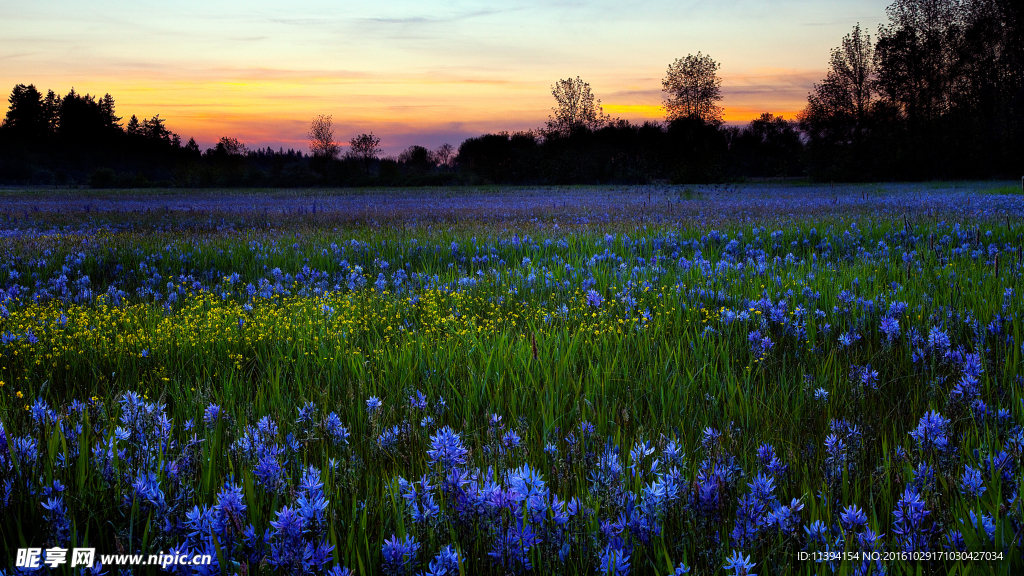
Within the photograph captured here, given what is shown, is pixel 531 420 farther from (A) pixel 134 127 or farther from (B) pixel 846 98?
(A) pixel 134 127

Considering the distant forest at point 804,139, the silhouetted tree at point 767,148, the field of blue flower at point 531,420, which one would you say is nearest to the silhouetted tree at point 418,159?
the distant forest at point 804,139

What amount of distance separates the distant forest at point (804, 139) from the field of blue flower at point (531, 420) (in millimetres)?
55574

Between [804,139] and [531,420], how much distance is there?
71.7 metres

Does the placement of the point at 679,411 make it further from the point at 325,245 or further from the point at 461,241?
the point at 325,245

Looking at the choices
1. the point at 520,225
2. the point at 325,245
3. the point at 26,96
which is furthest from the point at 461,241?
the point at 26,96

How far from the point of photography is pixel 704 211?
46.4ft

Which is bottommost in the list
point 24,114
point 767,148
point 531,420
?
point 531,420

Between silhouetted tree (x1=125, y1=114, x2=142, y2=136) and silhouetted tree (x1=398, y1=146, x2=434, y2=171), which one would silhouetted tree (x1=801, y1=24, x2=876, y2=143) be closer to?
silhouetted tree (x1=398, y1=146, x2=434, y2=171)

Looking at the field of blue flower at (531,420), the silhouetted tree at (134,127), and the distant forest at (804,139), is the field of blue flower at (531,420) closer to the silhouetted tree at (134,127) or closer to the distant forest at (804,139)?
the distant forest at (804,139)

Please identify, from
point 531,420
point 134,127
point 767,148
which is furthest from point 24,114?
point 531,420

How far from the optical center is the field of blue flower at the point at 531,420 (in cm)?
153

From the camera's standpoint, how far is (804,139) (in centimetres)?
6369

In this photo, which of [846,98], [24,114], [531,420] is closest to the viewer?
[531,420]

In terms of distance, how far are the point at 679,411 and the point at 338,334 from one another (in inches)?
92.9
